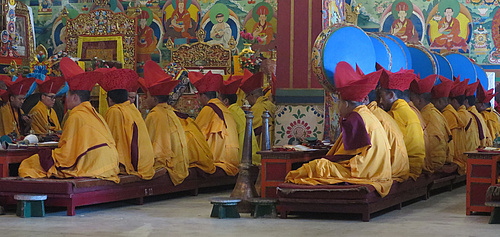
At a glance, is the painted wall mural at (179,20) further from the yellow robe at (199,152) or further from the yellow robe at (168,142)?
the yellow robe at (168,142)

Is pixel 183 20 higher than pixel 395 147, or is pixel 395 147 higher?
pixel 183 20

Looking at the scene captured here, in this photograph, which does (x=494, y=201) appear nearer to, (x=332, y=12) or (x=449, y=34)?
(x=332, y=12)

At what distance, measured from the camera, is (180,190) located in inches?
401

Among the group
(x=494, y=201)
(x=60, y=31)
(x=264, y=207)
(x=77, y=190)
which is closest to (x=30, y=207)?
(x=77, y=190)

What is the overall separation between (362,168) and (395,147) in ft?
3.09

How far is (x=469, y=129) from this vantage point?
1225 cm

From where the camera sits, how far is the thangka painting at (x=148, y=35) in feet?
63.3

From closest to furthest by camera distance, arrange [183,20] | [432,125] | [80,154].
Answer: [80,154], [432,125], [183,20]

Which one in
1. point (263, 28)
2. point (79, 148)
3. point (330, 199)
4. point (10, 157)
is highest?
point (263, 28)

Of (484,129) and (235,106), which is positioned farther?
(484,129)

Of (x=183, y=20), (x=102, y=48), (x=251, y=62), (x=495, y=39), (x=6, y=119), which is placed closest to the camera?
(x=6, y=119)

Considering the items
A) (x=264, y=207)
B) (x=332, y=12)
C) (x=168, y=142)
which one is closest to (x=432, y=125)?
(x=332, y=12)

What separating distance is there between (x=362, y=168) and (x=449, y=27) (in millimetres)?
10813

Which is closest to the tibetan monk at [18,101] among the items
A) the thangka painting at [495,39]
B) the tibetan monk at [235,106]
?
the tibetan monk at [235,106]
